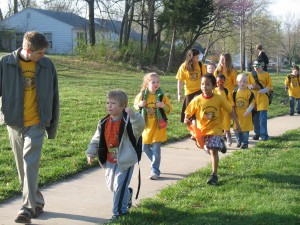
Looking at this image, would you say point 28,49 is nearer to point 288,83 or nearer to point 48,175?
point 48,175

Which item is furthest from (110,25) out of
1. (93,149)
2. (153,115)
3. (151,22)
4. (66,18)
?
(93,149)

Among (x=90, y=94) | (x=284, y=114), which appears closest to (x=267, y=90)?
(x=284, y=114)

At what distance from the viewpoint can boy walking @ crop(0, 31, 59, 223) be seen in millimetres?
4875

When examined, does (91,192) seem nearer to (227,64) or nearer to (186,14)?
(227,64)

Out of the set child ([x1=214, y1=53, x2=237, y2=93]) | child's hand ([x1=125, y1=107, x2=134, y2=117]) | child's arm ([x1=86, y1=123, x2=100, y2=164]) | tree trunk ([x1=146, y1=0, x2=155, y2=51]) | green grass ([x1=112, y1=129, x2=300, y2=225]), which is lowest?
green grass ([x1=112, y1=129, x2=300, y2=225])


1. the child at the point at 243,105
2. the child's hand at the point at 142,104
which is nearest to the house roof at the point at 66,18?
the child at the point at 243,105

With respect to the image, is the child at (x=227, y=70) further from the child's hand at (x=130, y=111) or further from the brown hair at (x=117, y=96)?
the child's hand at (x=130, y=111)

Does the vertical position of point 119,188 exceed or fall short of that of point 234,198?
it exceeds it

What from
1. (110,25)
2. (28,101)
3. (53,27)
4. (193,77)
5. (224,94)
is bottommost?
(224,94)

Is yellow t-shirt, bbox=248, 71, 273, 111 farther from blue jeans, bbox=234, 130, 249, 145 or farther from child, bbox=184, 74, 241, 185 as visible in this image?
child, bbox=184, 74, 241, 185

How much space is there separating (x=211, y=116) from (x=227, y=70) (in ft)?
12.0

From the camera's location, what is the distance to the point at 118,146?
5141 mm

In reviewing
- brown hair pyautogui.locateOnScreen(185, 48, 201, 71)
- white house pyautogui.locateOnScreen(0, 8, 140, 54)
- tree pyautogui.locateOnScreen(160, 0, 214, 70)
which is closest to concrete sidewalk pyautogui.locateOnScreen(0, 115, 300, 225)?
brown hair pyautogui.locateOnScreen(185, 48, 201, 71)

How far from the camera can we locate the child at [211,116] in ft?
21.5
